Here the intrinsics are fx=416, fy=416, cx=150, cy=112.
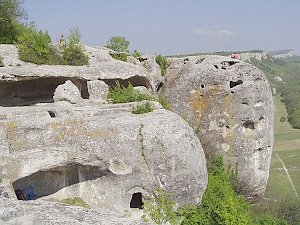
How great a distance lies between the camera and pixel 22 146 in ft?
39.6

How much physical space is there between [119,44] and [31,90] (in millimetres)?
5495

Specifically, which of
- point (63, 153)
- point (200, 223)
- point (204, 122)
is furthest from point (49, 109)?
point (204, 122)

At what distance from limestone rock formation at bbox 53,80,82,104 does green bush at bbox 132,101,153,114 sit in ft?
7.85

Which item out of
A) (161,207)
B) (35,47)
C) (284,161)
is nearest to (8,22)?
(35,47)

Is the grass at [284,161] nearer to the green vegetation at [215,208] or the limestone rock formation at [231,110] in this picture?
the limestone rock formation at [231,110]

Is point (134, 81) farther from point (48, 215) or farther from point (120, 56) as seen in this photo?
point (48, 215)

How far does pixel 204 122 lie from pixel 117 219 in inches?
597

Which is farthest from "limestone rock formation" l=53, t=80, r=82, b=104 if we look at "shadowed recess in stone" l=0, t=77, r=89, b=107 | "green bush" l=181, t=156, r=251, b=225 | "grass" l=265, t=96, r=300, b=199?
"grass" l=265, t=96, r=300, b=199

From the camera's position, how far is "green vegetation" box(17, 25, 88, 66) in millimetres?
16842

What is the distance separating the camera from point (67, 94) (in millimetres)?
15344

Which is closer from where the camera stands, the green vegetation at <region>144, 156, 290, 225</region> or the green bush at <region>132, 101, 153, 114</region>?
the green vegetation at <region>144, 156, 290, 225</region>

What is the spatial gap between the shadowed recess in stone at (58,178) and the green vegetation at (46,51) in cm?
519

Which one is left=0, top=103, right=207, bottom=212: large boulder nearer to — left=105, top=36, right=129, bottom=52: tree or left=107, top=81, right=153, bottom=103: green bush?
left=107, top=81, right=153, bottom=103: green bush

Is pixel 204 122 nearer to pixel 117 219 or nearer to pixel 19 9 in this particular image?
pixel 19 9
